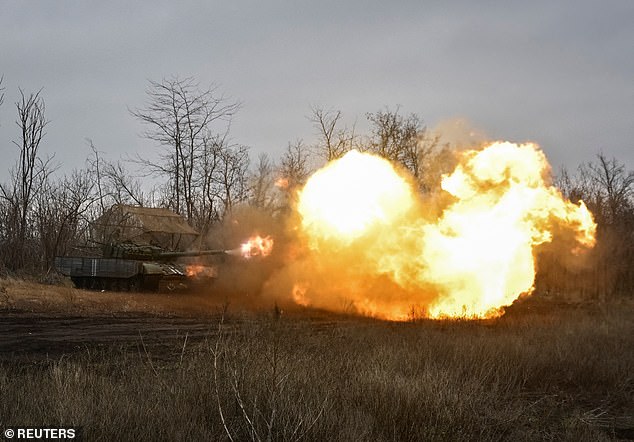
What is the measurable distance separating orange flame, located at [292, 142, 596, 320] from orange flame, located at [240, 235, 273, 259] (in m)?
4.58

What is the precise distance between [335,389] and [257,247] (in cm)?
1732

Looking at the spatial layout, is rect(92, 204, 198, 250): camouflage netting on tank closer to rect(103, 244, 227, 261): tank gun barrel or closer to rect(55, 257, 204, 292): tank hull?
rect(103, 244, 227, 261): tank gun barrel

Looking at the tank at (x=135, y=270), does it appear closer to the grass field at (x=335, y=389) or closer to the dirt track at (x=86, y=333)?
the dirt track at (x=86, y=333)

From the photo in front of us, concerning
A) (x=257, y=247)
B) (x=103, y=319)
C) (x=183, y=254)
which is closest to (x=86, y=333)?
(x=103, y=319)

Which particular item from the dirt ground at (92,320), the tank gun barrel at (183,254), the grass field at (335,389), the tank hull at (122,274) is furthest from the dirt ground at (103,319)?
the tank gun barrel at (183,254)

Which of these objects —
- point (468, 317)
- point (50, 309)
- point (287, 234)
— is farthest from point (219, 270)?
point (468, 317)

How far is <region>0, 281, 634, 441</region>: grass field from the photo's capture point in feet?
20.6

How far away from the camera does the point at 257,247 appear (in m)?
24.9

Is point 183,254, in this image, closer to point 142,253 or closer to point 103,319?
point 142,253

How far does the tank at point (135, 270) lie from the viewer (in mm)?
27531

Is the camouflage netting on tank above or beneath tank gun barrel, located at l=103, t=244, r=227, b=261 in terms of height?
above

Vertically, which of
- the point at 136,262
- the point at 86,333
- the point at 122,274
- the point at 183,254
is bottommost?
the point at 86,333

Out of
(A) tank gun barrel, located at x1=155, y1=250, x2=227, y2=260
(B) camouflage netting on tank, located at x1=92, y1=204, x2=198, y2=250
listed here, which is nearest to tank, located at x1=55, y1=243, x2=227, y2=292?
(A) tank gun barrel, located at x1=155, y1=250, x2=227, y2=260

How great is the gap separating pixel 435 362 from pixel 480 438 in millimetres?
3287
